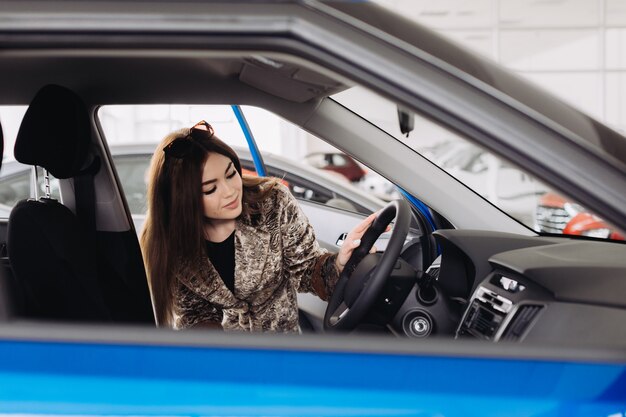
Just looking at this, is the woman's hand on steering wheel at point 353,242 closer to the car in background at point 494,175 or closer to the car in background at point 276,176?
the car in background at point 494,175

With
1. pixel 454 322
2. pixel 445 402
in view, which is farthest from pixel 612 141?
pixel 454 322

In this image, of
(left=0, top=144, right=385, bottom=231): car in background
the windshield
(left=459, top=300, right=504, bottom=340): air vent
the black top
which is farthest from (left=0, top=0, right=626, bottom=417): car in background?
(left=0, top=144, right=385, bottom=231): car in background

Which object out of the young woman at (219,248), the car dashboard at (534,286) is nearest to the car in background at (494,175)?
the car dashboard at (534,286)

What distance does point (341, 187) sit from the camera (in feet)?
11.1

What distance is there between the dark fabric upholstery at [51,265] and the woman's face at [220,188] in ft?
1.39

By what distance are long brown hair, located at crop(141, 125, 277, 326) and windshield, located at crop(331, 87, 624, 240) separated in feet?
1.43

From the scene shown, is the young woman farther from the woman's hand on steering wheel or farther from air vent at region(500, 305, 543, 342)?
air vent at region(500, 305, 543, 342)

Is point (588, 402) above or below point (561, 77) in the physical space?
below

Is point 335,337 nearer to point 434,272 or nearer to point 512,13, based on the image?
point 434,272

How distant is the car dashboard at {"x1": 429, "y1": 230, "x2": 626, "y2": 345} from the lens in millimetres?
1255

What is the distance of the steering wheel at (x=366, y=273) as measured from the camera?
1.79 meters

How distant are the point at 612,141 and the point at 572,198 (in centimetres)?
13

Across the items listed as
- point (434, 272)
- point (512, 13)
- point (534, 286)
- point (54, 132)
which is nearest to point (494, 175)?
point (434, 272)

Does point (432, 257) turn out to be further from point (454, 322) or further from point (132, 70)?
point (132, 70)
